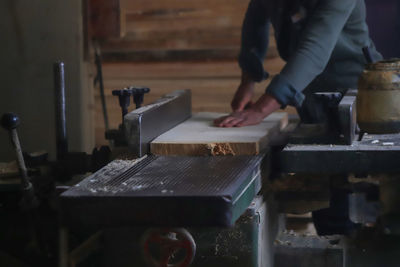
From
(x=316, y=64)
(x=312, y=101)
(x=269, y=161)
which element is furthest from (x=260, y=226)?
(x=312, y=101)

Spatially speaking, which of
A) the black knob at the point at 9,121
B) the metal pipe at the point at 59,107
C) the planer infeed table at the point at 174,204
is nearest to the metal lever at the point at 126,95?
the planer infeed table at the point at 174,204

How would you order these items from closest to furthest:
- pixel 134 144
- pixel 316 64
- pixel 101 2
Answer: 1. pixel 134 144
2. pixel 316 64
3. pixel 101 2

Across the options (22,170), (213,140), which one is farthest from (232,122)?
(22,170)

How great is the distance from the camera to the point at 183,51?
418 centimetres

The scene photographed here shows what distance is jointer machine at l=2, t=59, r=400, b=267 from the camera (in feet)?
4.47

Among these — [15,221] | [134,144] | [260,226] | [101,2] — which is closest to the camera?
[260,226]

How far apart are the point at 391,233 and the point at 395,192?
0.13 metres

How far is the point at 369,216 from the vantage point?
3234 millimetres

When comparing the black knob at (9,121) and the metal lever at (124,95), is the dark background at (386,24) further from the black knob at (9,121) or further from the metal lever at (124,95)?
the black knob at (9,121)

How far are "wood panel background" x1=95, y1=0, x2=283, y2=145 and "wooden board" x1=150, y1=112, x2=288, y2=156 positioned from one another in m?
1.92

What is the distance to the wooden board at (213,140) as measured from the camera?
1862mm

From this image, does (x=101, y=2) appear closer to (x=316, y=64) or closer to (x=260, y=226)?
(x=316, y=64)

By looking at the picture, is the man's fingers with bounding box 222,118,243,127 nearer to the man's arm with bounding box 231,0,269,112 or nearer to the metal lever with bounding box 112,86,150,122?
the metal lever with bounding box 112,86,150,122

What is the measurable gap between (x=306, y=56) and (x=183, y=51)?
1978 millimetres
